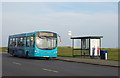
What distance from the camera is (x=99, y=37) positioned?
30156mm

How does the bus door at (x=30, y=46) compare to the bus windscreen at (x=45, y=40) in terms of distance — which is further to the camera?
the bus door at (x=30, y=46)

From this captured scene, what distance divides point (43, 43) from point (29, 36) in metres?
2.01

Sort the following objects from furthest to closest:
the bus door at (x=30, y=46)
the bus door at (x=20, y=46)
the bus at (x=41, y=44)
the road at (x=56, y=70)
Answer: the bus door at (x=20, y=46)
the bus door at (x=30, y=46)
the bus at (x=41, y=44)
the road at (x=56, y=70)

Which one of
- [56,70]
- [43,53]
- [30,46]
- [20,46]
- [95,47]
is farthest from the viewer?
[20,46]

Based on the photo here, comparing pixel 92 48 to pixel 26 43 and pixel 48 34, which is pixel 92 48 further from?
pixel 26 43

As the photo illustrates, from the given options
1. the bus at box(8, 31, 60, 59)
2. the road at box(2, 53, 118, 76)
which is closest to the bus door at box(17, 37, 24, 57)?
the bus at box(8, 31, 60, 59)

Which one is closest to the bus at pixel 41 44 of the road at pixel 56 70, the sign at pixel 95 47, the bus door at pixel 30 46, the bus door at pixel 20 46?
the bus door at pixel 30 46

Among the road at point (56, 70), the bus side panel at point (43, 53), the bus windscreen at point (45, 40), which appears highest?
the bus windscreen at point (45, 40)

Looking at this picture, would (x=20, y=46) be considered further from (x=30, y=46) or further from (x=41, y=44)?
(x=41, y=44)

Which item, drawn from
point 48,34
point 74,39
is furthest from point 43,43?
point 74,39

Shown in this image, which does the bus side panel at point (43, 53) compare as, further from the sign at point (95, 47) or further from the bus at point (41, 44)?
the sign at point (95, 47)

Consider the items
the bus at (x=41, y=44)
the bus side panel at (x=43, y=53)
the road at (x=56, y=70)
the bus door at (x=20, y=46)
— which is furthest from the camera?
the bus door at (x=20, y=46)

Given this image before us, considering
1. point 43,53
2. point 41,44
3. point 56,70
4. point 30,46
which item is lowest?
point 56,70

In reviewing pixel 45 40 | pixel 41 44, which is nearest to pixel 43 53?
pixel 41 44
